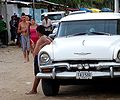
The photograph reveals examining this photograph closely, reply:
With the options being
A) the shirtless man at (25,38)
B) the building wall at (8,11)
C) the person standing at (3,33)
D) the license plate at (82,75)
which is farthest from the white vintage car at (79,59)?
the building wall at (8,11)

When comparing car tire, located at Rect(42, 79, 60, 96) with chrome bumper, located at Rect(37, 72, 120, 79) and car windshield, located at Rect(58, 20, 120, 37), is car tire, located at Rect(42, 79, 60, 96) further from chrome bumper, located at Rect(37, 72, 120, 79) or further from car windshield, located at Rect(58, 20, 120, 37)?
car windshield, located at Rect(58, 20, 120, 37)

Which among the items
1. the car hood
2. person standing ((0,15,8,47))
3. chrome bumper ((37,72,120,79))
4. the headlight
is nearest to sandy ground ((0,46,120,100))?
chrome bumper ((37,72,120,79))

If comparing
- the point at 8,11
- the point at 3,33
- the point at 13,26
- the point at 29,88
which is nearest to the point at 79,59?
the point at 29,88

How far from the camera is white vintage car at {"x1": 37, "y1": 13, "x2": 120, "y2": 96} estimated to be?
863cm

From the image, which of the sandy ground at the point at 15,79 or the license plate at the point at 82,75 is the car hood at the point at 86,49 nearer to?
the license plate at the point at 82,75

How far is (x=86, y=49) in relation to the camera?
8.80m

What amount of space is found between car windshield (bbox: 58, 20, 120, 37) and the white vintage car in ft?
0.37

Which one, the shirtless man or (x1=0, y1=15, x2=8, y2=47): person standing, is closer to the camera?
the shirtless man

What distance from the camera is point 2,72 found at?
1373 centimetres

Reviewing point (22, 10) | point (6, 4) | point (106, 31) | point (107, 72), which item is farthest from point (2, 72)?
point (22, 10)

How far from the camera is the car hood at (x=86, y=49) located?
8.70 meters

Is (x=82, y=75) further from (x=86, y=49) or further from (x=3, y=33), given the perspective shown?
(x=3, y=33)

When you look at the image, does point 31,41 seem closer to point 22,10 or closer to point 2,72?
point 2,72

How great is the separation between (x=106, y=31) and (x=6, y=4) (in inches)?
724
